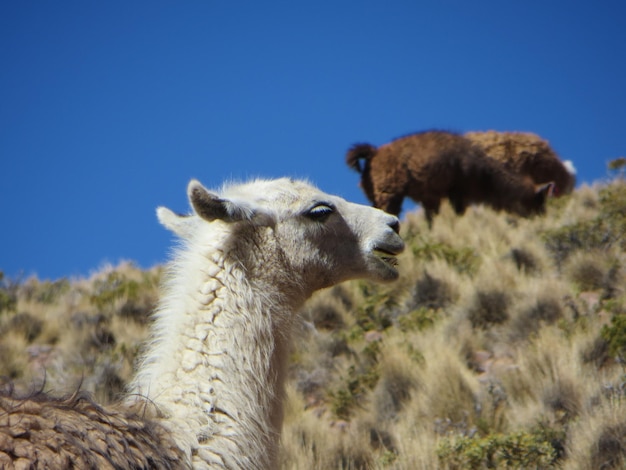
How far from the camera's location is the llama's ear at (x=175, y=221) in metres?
4.61

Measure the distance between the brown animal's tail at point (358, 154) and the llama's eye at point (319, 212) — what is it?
10.0m

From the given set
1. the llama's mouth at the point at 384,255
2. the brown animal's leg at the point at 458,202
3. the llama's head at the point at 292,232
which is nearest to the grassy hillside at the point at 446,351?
the llama's head at the point at 292,232

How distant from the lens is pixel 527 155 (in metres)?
15.4

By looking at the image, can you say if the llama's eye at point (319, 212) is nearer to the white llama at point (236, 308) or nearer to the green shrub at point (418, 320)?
the white llama at point (236, 308)

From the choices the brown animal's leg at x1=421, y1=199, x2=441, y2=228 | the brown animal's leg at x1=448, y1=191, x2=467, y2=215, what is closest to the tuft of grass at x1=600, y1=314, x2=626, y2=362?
the brown animal's leg at x1=421, y1=199, x2=441, y2=228

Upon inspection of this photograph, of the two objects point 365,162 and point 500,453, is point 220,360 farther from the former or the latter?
point 365,162

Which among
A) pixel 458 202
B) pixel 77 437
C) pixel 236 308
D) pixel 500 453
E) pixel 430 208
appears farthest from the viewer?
pixel 458 202

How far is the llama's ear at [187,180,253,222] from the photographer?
3932mm

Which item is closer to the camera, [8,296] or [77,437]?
[77,437]

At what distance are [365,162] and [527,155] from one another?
10.8ft

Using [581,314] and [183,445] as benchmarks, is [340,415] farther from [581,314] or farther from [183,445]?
[183,445]

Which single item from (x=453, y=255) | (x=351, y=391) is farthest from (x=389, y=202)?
(x=351, y=391)

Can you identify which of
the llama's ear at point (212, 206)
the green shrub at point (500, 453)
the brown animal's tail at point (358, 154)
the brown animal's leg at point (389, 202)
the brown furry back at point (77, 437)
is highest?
the brown animal's tail at point (358, 154)

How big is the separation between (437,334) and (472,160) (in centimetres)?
664
